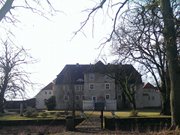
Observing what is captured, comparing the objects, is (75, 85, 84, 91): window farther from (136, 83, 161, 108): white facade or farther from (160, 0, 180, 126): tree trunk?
(160, 0, 180, 126): tree trunk

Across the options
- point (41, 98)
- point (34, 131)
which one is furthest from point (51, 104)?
point (34, 131)

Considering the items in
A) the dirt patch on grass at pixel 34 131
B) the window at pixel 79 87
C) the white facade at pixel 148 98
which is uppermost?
the window at pixel 79 87

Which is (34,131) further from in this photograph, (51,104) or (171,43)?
(51,104)

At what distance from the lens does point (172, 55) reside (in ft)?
59.0

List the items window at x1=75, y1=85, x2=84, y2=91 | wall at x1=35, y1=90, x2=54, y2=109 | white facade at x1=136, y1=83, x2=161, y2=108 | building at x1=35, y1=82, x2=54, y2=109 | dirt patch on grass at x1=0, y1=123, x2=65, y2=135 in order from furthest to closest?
building at x1=35, y1=82, x2=54, y2=109 → wall at x1=35, y1=90, x2=54, y2=109 → white facade at x1=136, y1=83, x2=161, y2=108 → window at x1=75, y1=85, x2=84, y2=91 → dirt patch on grass at x1=0, y1=123, x2=65, y2=135

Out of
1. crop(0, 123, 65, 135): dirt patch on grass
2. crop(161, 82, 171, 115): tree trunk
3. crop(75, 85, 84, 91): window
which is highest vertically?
crop(75, 85, 84, 91): window

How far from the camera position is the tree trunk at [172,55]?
1758 centimetres

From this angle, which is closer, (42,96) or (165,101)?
(165,101)

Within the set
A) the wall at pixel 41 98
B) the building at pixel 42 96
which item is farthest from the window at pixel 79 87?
the building at pixel 42 96

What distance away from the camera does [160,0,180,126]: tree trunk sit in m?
17.6


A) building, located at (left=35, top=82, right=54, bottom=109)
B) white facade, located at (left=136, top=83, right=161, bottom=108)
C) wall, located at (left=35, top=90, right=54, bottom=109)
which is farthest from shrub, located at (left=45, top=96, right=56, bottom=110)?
building, located at (left=35, top=82, right=54, bottom=109)

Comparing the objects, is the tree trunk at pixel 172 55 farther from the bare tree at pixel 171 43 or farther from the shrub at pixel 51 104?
the shrub at pixel 51 104

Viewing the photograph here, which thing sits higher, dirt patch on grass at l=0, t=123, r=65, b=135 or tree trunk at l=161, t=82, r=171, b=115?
tree trunk at l=161, t=82, r=171, b=115

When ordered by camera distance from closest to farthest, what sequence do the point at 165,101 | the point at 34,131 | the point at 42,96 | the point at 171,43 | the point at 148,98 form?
1. the point at 171,43
2. the point at 34,131
3. the point at 165,101
4. the point at 148,98
5. the point at 42,96
